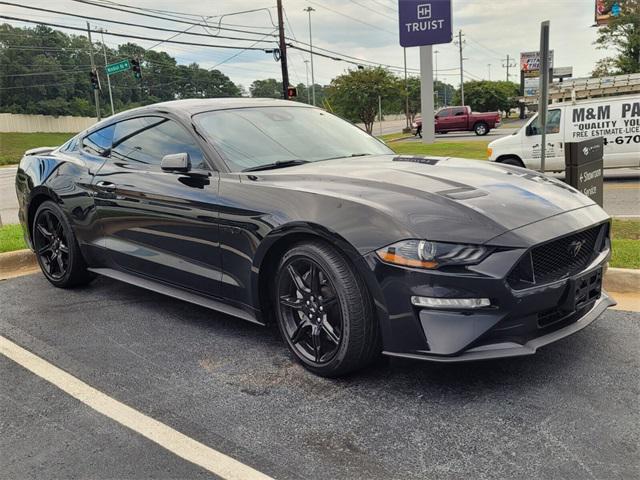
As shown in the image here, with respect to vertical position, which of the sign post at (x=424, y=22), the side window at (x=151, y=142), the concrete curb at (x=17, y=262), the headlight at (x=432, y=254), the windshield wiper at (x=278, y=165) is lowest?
the concrete curb at (x=17, y=262)

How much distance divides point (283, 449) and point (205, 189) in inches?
71.0

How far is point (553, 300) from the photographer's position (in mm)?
2865

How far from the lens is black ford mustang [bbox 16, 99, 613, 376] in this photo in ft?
9.14

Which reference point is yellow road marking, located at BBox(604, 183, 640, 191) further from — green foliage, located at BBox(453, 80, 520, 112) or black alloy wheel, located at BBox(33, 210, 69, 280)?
green foliage, located at BBox(453, 80, 520, 112)

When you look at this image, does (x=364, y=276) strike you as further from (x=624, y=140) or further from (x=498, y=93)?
(x=498, y=93)

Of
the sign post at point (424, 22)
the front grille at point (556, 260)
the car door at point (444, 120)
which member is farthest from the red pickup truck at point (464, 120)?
the front grille at point (556, 260)

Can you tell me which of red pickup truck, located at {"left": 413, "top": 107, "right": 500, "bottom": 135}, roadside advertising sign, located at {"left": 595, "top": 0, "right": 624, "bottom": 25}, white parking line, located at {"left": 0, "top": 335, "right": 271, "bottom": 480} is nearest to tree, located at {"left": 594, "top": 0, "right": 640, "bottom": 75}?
roadside advertising sign, located at {"left": 595, "top": 0, "right": 624, "bottom": 25}

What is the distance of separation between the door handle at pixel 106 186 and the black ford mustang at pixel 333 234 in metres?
0.02

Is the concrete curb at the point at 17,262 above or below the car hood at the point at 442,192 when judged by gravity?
→ below

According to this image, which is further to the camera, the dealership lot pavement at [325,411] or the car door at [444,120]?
the car door at [444,120]

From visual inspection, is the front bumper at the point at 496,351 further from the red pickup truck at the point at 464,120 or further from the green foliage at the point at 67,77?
the green foliage at the point at 67,77

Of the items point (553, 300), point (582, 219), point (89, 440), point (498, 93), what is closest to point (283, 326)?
point (89, 440)

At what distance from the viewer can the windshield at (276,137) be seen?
3.90m

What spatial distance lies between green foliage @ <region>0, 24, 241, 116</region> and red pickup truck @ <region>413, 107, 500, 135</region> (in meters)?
26.1
